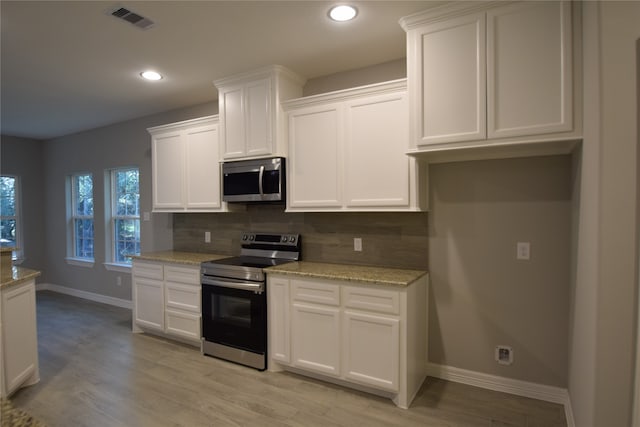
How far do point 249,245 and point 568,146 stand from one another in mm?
2861

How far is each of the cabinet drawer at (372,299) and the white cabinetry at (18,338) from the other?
2408 millimetres

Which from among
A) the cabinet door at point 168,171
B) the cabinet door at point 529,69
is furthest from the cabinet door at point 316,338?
the cabinet door at point 168,171

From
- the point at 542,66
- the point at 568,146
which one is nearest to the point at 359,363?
the point at 568,146

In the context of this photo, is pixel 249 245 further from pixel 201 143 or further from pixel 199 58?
pixel 199 58

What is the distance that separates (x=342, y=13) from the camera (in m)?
2.29

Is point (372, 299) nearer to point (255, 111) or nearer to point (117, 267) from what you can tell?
point (255, 111)

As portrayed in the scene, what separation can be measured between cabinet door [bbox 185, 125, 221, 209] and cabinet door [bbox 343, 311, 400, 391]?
6.33 feet

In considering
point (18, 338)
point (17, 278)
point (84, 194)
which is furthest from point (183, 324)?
point (84, 194)

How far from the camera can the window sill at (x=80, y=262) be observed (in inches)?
223

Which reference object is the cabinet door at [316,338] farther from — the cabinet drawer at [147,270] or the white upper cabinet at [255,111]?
the cabinet drawer at [147,270]

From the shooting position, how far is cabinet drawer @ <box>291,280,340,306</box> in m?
2.68

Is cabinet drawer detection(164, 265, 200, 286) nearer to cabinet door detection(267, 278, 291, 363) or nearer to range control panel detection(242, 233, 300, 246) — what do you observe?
range control panel detection(242, 233, 300, 246)

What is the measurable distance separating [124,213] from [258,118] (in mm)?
3298

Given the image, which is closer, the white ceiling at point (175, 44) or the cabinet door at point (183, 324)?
the white ceiling at point (175, 44)
